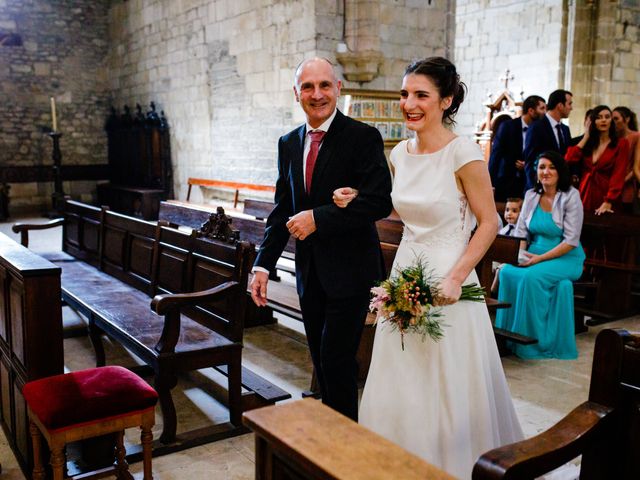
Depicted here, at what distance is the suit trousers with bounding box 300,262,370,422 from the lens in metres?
2.29

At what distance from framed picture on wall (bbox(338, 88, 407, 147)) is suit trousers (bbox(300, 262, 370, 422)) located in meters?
4.87

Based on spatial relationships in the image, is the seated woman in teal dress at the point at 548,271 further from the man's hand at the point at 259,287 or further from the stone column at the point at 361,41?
the stone column at the point at 361,41

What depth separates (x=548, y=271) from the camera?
14.1 feet

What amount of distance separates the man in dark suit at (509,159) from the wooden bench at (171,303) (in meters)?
3.86

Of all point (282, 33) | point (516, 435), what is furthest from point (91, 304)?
point (282, 33)

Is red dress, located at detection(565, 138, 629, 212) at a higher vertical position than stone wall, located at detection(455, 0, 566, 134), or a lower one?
lower

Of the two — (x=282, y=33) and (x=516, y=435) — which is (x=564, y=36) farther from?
(x=516, y=435)

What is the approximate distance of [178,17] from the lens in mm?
9977

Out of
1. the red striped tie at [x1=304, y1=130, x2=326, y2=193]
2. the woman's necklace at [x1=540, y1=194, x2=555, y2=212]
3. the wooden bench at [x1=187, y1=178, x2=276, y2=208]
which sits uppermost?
the red striped tie at [x1=304, y1=130, x2=326, y2=193]

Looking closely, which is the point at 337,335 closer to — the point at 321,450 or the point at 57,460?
the point at 57,460

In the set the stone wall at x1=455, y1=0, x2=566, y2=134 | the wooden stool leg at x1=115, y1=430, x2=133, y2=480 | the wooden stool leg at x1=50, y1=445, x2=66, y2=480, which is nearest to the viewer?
the wooden stool leg at x1=50, y1=445, x2=66, y2=480

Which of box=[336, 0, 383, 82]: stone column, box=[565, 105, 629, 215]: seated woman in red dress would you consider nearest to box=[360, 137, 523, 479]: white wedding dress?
box=[565, 105, 629, 215]: seated woman in red dress

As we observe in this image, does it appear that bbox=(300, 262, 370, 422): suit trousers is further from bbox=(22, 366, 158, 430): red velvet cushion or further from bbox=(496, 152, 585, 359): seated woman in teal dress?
bbox=(496, 152, 585, 359): seated woman in teal dress

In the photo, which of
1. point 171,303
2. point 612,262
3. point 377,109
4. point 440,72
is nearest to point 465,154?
point 440,72
